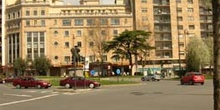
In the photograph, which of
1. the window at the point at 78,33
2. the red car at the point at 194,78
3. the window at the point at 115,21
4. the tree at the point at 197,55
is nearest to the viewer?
the red car at the point at 194,78

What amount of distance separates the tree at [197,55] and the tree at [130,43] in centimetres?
932

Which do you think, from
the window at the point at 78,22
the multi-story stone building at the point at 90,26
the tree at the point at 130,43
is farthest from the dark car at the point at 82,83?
the window at the point at 78,22

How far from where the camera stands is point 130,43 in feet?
280

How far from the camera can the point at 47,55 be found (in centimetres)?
10206

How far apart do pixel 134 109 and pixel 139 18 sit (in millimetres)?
88162

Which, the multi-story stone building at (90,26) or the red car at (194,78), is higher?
the multi-story stone building at (90,26)

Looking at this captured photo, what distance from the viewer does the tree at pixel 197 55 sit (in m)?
72.6

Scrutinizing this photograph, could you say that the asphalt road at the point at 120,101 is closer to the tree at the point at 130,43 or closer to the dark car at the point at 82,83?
the dark car at the point at 82,83

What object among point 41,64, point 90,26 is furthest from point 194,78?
point 90,26

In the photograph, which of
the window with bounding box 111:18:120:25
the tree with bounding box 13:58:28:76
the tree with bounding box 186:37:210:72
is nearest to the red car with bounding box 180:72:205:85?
the tree with bounding box 186:37:210:72

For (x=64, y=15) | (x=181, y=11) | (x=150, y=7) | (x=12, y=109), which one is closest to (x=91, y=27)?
(x=64, y=15)

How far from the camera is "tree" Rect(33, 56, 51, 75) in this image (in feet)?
309

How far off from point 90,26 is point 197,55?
34468mm

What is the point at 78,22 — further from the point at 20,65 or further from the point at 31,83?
the point at 31,83
